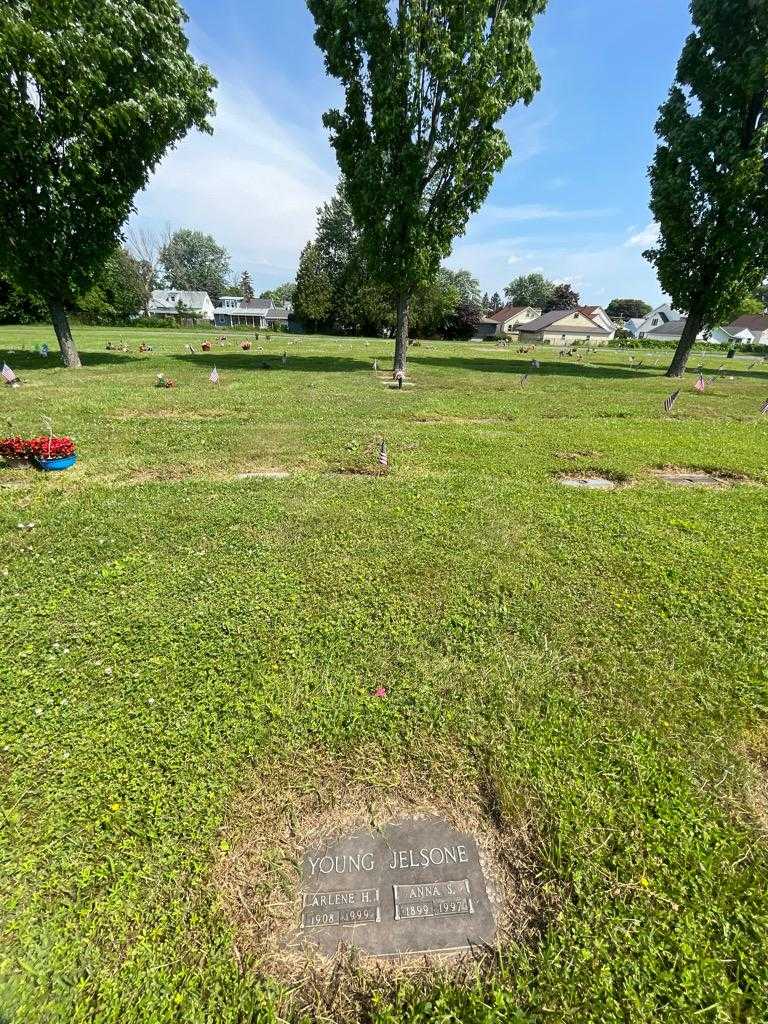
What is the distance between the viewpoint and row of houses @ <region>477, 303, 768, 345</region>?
6869 centimetres

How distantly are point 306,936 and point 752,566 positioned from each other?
5.02 m

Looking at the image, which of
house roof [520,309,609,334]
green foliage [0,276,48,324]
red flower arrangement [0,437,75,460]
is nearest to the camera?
red flower arrangement [0,437,75,460]

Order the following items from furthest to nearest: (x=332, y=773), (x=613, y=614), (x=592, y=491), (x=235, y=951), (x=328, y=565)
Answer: (x=592, y=491), (x=328, y=565), (x=613, y=614), (x=332, y=773), (x=235, y=951)

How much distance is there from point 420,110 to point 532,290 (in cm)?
11244

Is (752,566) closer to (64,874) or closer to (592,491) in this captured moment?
(592,491)

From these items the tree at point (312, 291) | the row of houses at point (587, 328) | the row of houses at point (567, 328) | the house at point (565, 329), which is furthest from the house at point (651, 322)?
the tree at point (312, 291)

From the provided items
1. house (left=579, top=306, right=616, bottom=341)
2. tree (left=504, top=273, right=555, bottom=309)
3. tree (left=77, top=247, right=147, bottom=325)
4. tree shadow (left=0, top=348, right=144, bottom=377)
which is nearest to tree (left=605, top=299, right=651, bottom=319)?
tree (left=504, top=273, right=555, bottom=309)

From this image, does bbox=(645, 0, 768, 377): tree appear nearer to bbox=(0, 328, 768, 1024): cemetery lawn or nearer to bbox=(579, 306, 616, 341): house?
bbox=(0, 328, 768, 1024): cemetery lawn

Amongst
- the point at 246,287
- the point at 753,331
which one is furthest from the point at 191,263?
the point at 753,331

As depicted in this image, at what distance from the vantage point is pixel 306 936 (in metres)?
1.86

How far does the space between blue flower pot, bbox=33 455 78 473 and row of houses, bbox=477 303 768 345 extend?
6381cm

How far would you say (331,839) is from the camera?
2.19 m

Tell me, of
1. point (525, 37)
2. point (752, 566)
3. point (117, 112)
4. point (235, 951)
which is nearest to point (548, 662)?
point (235, 951)

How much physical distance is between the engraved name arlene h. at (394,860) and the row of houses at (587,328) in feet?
220
